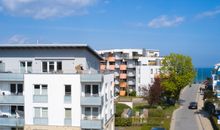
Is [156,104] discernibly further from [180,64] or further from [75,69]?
[75,69]

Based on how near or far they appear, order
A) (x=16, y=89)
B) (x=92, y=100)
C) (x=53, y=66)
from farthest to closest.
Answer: (x=53, y=66)
(x=16, y=89)
(x=92, y=100)

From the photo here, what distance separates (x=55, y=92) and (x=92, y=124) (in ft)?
16.6

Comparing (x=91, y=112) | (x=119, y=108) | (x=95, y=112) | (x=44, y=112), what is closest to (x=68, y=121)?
(x=91, y=112)

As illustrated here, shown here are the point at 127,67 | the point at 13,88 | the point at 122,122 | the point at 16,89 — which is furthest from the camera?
the point at 127,67

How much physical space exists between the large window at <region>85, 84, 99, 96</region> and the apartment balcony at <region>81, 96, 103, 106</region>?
0.65 metres

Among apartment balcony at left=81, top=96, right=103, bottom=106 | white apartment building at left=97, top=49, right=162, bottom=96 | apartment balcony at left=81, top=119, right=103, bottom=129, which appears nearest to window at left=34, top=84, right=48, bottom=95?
apartment balcony at left=81, top=96, right=103, bottom=106

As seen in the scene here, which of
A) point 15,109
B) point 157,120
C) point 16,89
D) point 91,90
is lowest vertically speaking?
point 157,120

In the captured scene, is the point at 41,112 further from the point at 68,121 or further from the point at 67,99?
the point at 67,99

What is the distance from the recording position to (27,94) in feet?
120

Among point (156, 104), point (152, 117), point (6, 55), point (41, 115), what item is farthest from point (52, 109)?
point (156, 104)

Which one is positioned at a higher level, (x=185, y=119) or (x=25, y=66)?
(x=25, y=66)

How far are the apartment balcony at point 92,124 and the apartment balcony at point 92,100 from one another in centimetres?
177

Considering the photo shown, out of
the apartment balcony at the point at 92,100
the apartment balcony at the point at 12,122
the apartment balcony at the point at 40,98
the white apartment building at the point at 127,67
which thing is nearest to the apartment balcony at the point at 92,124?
the apartment balcony at the point at 92,100

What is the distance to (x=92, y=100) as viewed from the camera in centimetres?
3534
